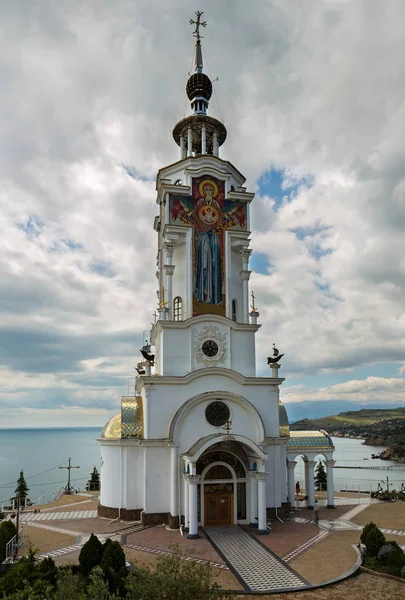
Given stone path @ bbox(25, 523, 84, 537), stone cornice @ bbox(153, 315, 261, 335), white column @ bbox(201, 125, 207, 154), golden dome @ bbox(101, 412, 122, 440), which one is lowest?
stone path @ bbox(25, 523, 84, 537)

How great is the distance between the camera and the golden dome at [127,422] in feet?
73.7

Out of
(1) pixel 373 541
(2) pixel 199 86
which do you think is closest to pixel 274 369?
(1) pixel 373 541

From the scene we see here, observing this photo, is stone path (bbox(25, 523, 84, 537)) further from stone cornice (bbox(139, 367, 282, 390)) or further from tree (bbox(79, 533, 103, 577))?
stone cornice (bbox(139, 367, 282, 390))

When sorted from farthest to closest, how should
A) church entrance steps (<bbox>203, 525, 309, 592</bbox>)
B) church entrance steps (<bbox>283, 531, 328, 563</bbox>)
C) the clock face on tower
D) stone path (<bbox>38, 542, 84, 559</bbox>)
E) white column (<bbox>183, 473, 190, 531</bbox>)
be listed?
the clock face on tower < white column (<bbox>183, 473, 190, 531</bbox>) < stone path (<bbox>38, 542, 84, 559</bbox>) < church entrance steps (<bbox>283, 531, 328, 563</bbox>) < church entrance steps (<bbox>203, 525, 309, 592</bbox>)

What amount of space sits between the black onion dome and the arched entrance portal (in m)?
19.7

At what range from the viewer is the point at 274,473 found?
22.2 metres

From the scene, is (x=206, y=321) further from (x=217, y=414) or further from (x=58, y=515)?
(x=58, y=515)

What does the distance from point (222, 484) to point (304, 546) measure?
4.58 m

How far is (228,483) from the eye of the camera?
20.9 m

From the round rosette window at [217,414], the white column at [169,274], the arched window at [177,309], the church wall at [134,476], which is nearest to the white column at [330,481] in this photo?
the round rosette window at [217,414]

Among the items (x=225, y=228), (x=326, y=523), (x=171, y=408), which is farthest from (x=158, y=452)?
(x=225, y=228)

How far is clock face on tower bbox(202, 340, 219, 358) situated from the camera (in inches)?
916

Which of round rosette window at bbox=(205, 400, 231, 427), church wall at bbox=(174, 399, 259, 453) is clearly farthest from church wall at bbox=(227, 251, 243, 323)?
church wall at bbox=(174, 399, 259, 453)

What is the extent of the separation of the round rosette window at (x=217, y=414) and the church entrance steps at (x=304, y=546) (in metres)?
5.86
